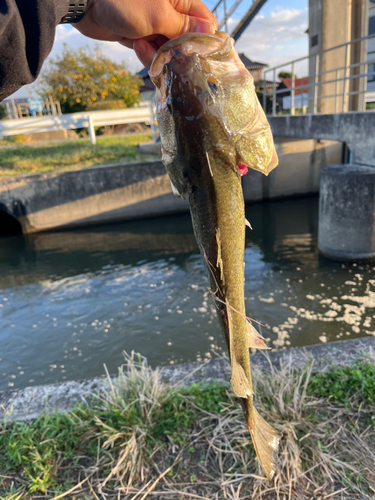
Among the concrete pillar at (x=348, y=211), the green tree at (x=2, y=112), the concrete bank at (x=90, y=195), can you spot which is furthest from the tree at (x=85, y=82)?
the concrete pillar at (x=348, y=211)

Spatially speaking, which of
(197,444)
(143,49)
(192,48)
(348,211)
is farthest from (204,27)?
(348,211)

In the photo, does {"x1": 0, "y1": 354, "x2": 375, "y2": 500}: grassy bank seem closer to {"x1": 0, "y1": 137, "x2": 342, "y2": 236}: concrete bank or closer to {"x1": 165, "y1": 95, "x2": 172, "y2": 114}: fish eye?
{"x1": 165, "y1": 95, "x2": 172, "y2": 114}: fish eye

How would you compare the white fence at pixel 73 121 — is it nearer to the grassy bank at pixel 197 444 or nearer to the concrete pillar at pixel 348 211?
the concrete pillar at pixel 348 211

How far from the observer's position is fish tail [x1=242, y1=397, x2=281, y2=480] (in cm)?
188

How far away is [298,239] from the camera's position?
12.2 m

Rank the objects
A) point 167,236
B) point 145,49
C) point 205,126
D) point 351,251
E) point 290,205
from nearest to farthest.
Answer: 1. point 205,126
2. point 145,49
3. point 351,251
4. point 167,236
5. point 290,205

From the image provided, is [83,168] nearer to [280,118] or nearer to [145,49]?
[280,118]

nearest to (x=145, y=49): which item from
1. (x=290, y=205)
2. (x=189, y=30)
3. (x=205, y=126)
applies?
(x=189, y=30)

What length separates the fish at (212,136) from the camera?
133 centimetres

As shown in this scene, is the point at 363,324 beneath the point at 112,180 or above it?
beneath

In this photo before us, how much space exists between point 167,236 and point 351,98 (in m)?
9.22

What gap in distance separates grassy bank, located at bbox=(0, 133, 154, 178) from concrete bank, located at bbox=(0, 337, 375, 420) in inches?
530

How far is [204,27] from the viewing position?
5.75 ft

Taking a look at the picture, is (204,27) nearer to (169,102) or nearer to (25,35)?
(169,102)
